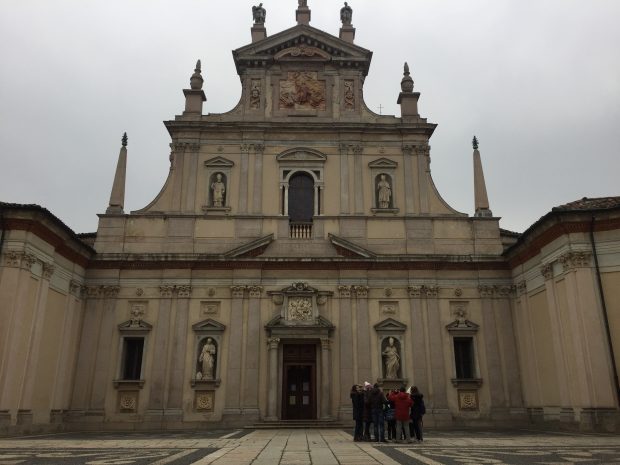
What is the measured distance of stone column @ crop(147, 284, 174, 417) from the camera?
71.3 feet

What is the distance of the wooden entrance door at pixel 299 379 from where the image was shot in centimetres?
2261

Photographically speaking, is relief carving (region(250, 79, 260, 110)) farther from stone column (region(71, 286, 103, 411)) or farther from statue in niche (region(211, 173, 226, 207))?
stone column (region(71, 286, 103, 411))

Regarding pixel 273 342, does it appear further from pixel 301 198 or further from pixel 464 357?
pixel 464 357

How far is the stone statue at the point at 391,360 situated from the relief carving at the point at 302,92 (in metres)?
11.9

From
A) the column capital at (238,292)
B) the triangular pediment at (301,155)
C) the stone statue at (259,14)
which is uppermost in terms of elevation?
the stone statue at (259,14)

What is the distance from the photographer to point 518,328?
22.8 m

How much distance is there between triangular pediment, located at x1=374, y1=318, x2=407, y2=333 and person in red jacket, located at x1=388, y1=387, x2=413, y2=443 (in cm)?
856

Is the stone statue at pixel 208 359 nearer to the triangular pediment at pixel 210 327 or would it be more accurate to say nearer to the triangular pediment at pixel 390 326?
the triangular pediment at pixel 210 327

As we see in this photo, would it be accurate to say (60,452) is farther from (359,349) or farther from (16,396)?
(359,349)

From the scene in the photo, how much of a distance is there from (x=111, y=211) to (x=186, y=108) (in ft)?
20.3

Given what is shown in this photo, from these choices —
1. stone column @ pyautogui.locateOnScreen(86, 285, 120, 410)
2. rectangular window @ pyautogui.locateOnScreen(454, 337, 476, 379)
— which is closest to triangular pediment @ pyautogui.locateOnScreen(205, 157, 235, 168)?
stone column @ pyautogui.locateOnScreen(86, 285, 120, 410)

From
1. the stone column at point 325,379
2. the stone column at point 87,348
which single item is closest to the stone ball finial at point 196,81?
the stone column at point 87,348

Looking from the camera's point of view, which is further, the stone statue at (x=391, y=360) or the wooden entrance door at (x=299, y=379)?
the wooden entrance door at (x=299, y=379)

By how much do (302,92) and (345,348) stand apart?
1268 cm
